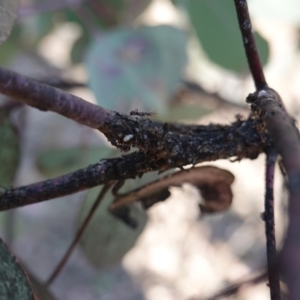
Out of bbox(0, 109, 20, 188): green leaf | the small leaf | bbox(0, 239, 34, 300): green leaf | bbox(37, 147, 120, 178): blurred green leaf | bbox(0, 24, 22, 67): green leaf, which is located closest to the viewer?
bbox(0, 239, 34, 300): green leaf

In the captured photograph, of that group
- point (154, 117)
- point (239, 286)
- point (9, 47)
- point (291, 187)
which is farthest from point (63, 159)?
point (291, 187)

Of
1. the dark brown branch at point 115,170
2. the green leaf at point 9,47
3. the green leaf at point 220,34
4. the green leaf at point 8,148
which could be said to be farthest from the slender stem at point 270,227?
the green leaf at point 9,47

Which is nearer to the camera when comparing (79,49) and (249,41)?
(249,41)

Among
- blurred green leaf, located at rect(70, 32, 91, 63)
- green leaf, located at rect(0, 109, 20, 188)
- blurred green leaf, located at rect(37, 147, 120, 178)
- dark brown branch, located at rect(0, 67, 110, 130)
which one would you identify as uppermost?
blurred green leaf, located at rect(70, 32, 91, 63)

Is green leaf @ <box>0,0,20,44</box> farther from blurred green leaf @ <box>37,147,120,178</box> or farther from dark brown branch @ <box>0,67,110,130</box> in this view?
blurred green leaf @ <box>37,147,120,178</box>

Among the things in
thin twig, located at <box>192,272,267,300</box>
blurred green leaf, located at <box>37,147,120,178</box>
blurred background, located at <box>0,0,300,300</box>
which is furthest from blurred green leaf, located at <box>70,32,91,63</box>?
thin twig, located at <box>192,272,267,300</box>

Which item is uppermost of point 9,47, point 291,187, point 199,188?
point 9,47

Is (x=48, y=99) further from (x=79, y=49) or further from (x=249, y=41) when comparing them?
(x=79, y=49)
